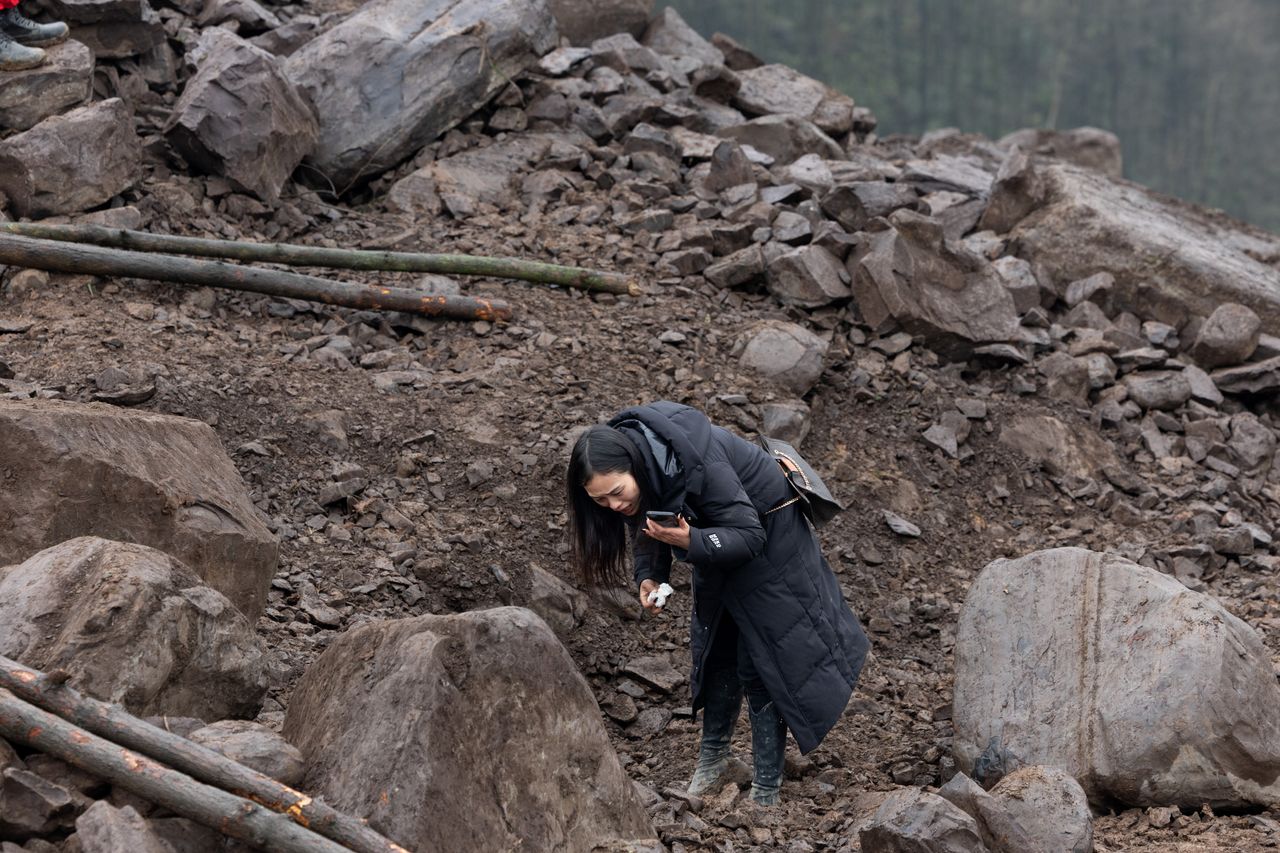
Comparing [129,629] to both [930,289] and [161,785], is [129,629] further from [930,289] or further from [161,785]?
[930,289]

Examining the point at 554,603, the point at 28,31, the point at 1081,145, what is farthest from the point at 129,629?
the point at 1081,145

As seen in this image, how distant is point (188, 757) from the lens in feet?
9.96

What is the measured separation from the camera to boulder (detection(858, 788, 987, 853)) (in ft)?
11.3

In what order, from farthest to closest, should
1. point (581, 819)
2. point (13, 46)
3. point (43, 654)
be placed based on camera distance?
point (13, 46) < point (581, 819) < point (43, 654)

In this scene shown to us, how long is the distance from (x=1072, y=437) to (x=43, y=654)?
5.85 metres

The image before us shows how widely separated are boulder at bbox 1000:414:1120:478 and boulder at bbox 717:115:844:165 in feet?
11.3

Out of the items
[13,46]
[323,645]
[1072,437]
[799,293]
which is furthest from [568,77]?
[323,645]

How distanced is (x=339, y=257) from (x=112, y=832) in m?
4.71

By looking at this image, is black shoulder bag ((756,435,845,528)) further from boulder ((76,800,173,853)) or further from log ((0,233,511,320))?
log ((0,233,511,320))

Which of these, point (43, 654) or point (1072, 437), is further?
point (1072, 437)

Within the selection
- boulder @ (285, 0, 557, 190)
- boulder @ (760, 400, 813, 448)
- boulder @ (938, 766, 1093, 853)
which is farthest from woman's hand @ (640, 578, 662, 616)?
boulder @ (285, 0, 557, 190)

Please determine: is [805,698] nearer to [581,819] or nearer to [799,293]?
[581,819]

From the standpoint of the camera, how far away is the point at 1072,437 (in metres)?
7.39

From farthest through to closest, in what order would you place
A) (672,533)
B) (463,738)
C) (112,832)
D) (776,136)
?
(776,136)
(672,533)
(463,738)
(112,832)
